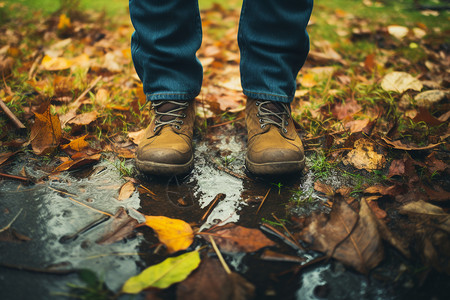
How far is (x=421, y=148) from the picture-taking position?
117 centimetres

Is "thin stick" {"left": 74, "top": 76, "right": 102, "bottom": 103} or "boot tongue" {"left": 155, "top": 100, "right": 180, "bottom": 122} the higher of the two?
"boot tongue" {"left": 155, "top": 100, "right": 180, "bottom": 122}

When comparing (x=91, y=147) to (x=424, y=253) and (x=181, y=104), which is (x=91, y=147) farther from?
(x=424, y=253)

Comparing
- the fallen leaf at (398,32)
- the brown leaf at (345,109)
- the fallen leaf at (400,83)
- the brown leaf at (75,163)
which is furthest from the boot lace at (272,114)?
the fallen leaf at (398,32)

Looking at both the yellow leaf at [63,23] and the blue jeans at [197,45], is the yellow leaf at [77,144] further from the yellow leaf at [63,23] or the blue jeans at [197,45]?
the yellow leaf at [63,23]

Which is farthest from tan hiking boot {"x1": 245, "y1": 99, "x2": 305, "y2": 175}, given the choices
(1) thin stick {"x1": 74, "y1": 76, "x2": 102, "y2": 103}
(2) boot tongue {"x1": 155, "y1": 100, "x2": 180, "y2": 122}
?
(1) thin stick {"x1": 74, "y1": 76, "x2": 102, "y2": 103}

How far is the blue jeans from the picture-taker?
1.12m

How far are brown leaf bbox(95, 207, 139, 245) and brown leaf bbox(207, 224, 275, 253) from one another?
0.83 feet

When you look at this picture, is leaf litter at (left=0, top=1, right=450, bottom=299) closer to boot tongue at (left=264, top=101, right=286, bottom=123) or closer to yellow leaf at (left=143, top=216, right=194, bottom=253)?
yellow leaf at (left=143, top=216, right=194, bottom=253)

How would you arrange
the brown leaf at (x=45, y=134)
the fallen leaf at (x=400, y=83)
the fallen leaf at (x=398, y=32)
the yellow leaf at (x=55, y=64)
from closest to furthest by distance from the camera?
the brown leaf at (x=45, y=134), the fallen leaf at (x=400, y=83), the yellow leaf at (x=55, y=64), the fallen leaf at (x=398, y=32)

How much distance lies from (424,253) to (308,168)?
0.52 m

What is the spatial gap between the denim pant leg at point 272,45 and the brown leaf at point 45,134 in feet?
2.86

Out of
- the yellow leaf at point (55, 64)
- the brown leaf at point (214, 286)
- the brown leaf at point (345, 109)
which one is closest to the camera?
the brown leaf at point (214, 286)

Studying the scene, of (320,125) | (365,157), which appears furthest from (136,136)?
(365,157)

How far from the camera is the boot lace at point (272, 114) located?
1230 millimetres
